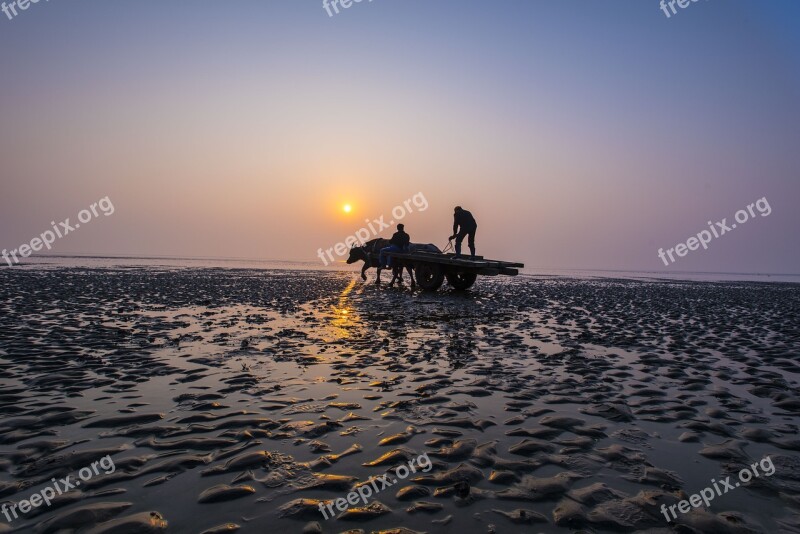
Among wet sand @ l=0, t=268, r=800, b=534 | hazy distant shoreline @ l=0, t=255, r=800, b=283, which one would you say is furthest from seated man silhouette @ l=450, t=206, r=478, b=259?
hazy distant shoreline @ l=0, t=255, r=800, b=283

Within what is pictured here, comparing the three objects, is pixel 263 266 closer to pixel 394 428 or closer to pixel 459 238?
pixel 459 238

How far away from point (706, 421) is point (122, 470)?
6117mm

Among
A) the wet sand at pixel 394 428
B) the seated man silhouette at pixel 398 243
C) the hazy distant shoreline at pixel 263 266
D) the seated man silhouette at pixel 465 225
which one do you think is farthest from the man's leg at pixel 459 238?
the hazy distant shoreline at pixel 263 266

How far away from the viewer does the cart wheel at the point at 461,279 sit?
24.0m

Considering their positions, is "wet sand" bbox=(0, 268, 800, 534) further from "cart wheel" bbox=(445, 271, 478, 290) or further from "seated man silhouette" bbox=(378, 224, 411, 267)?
"seated man silhouette" bbox=(378, 224, 411, 267)

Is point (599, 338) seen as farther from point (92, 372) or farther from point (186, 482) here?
point (92, 372)

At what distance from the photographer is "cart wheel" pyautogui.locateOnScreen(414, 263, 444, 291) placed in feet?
74.6

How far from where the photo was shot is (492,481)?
11.4 ft

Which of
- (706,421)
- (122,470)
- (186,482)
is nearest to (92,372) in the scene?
(122,470)

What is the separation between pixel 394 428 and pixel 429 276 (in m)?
19.2

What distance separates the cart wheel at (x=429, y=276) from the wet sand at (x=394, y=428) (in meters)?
12.2

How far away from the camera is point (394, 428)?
4637 millimetres

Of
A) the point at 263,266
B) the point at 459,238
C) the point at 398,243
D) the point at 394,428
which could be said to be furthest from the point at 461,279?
the point at 263,266

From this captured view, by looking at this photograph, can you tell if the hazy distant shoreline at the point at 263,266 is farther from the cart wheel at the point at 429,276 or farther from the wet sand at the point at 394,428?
the wet sand at the point at 394,428
